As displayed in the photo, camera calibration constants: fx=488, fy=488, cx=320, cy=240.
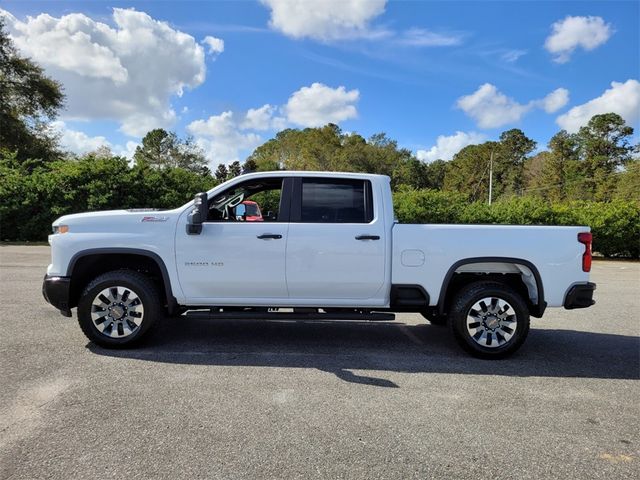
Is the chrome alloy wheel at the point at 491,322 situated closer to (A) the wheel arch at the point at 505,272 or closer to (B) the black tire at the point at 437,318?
(A) the wheel arch at the point at 505,272

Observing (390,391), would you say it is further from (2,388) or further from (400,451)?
(2,388)

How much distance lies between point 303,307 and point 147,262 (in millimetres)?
1820

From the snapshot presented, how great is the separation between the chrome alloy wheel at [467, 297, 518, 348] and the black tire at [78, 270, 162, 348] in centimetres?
342

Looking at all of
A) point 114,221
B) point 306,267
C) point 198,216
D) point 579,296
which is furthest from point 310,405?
point 579,296

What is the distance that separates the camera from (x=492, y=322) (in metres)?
5.32

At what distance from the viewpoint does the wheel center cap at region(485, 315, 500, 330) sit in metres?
5.31

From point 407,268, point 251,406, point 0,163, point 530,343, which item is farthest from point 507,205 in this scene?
point 0,163

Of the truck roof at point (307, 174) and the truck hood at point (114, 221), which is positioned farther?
the truck roof at point (307, 174)

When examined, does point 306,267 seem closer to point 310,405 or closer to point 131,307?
point 310,405

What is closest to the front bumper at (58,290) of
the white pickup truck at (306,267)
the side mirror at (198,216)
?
the white pickup truck at (306,267)

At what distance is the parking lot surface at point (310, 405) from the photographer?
3.12 meters

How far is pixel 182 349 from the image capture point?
5.46 m

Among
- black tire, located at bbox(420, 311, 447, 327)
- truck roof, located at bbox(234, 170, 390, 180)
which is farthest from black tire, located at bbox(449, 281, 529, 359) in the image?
truck roof, located at bbox(234, 170, 390, 180)

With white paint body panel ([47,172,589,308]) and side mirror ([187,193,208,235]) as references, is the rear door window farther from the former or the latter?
side mirror ([187,193,208,235])
